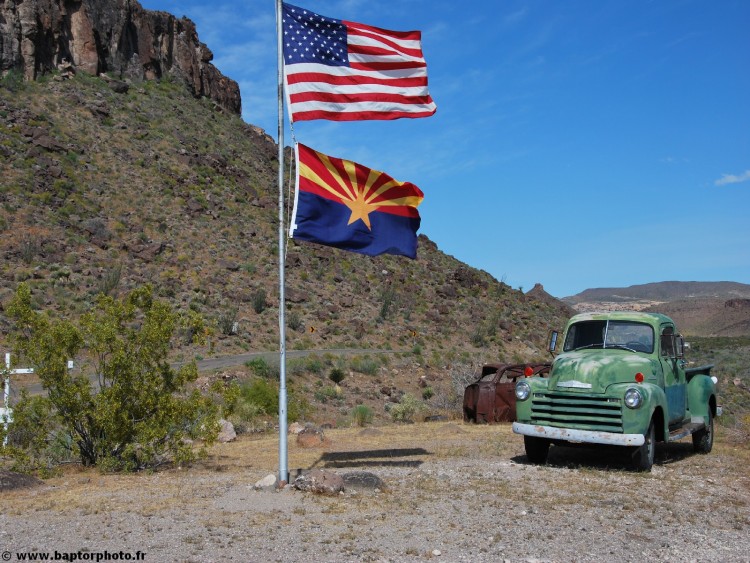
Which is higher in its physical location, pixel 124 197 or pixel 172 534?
pixel 124 197

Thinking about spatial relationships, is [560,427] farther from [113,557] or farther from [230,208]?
[230,208]

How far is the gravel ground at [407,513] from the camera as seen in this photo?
23.2 ft

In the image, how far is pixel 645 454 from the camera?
11234mm

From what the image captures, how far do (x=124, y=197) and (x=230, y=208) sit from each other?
785 cm

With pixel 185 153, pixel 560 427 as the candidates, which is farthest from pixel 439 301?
pixel 560 427

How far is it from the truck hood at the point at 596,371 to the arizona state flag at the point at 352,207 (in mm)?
2875

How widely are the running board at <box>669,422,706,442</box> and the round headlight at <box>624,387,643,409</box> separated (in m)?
1.43

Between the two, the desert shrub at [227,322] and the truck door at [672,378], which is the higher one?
the desert shrub at [227,322]

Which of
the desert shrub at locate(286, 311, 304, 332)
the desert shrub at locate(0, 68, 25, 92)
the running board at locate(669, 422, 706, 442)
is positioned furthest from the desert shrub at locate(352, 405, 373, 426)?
the desert shrub at locate(0, 68, 25, 92)

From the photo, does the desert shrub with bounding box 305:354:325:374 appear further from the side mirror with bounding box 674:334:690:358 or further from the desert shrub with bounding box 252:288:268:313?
the side mirror with bounding box 674:334:690:358

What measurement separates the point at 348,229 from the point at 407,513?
13.7ft

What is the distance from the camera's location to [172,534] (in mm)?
7426

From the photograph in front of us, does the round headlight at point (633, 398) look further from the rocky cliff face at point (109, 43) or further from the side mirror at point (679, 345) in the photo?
the rocky cliff face at point (109, 43)

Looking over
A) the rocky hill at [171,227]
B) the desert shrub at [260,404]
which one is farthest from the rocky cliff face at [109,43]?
the desert shrub at [260,404]
